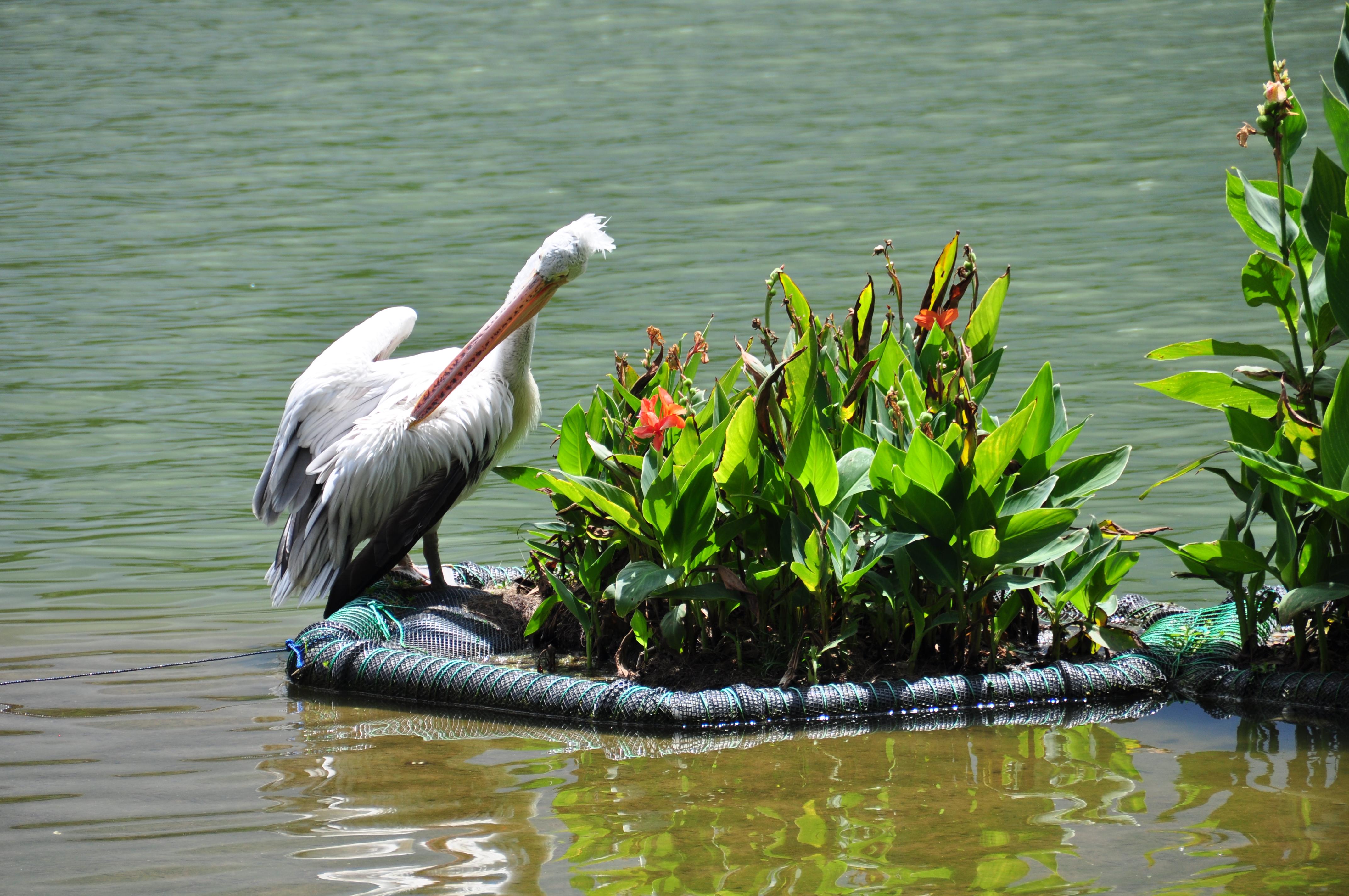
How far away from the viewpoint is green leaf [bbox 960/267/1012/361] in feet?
13.6

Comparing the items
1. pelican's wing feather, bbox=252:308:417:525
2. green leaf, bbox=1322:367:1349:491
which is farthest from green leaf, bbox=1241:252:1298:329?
pelican's wing feather, bbox=252:308:417:525

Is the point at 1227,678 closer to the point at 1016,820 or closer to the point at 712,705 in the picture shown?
the point at 1016,820

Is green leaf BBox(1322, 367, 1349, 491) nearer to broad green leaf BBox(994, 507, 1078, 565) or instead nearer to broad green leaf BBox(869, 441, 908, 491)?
broad green leaf BBox(994, 507, 1078, 565)

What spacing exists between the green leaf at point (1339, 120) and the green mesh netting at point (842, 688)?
4.01 feet

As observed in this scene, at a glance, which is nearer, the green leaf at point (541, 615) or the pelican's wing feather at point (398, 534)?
the green leaf at point (541, 615)

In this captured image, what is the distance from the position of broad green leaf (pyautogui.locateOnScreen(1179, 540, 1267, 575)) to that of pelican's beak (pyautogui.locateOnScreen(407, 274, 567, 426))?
2.14m

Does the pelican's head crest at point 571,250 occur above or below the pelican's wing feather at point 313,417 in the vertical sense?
above

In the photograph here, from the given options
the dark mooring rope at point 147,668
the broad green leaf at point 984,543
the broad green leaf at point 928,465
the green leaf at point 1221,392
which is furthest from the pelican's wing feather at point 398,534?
the green leaf at point 1221,392

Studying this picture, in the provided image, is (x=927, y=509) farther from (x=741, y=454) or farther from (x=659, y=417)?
(x=659, y=417)

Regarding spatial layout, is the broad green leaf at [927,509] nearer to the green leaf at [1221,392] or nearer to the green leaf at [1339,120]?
the green leaf at [1221,392]

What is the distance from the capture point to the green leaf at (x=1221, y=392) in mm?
3779

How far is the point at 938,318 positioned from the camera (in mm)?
3947

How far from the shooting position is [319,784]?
11.0ft

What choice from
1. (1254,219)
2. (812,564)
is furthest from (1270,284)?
(812,564)
